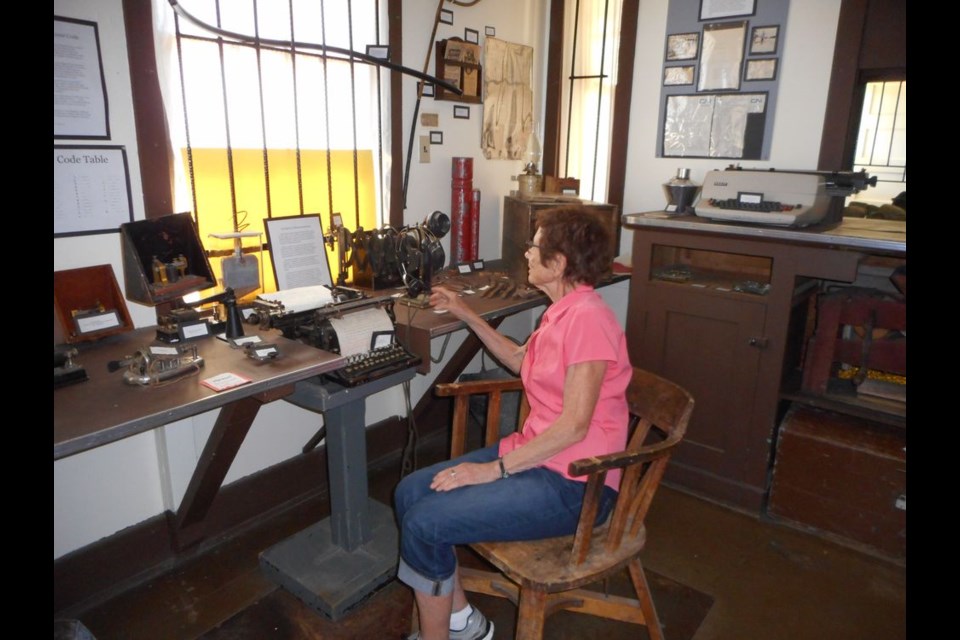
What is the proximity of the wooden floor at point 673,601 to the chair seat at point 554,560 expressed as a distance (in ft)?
1.75

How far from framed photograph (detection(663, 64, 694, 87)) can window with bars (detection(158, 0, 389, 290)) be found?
54.1 inches

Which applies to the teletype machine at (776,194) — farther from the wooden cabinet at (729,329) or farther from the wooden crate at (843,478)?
the wooden crate at (843,478)

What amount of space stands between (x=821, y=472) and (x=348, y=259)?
199cm

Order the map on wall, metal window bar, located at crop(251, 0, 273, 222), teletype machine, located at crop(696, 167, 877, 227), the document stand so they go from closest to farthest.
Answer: the document stand < metal window bar, located at crop(251, 0, 273, 222) < teletype machine, located at crop(696, 167, 877, 227) < the map on wall

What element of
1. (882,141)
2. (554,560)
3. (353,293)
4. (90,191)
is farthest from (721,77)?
(90,191)

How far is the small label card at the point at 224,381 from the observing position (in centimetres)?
148

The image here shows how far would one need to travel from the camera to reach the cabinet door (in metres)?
2.49

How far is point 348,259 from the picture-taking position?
2430 millimetres

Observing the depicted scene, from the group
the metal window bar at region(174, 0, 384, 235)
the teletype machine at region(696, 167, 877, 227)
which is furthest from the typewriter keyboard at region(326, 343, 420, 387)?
the teletype machine at region(696, 167, 877, 227)

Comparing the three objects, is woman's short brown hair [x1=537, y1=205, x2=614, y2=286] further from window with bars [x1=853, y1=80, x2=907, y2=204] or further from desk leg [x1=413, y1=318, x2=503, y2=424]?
window with bars [x1=853, y1=80, x2=907, y2=204]

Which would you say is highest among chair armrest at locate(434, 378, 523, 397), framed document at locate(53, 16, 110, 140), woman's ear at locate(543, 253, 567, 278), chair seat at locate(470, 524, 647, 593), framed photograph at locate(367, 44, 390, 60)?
framed photograph at locate(367, 44, 390, 60)

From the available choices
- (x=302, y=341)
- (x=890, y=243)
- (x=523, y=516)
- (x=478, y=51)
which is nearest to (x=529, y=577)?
(x=523, y=516)

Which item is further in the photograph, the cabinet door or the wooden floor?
the cabinet door
